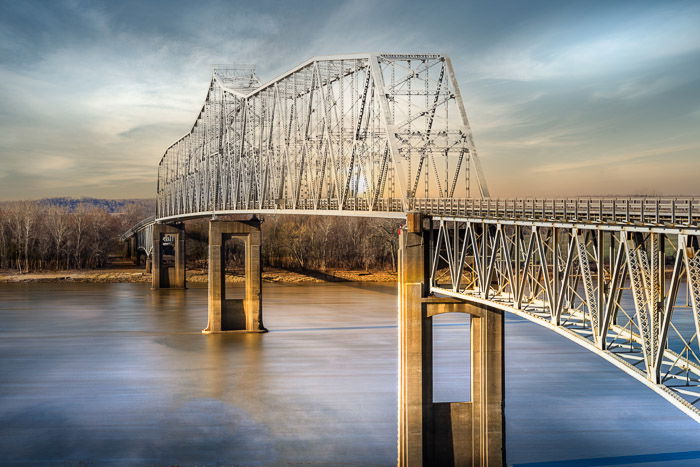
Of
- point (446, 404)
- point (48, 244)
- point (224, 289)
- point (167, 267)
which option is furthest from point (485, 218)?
point (48, 244)

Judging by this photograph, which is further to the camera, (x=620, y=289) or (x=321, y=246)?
(x=321, y=246)

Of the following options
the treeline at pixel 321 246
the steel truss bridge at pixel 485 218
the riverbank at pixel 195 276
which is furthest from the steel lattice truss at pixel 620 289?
the treeline at pixel 321 246

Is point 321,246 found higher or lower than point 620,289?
lower

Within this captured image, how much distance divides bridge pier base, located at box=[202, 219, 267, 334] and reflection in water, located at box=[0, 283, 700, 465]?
165 centimetres

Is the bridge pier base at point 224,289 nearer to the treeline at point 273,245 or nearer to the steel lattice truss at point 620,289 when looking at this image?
the steel lattice truss at point 620,289

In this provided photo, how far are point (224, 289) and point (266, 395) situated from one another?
21.4 meters

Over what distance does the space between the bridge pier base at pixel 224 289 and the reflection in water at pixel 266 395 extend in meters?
1.65

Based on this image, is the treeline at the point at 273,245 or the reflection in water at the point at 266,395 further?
the treeline at the point at 273,245

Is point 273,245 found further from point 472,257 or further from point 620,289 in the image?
point 620,289

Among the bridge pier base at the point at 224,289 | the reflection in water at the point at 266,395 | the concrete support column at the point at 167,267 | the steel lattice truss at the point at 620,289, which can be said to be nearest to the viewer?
the steel lattice truss at the point at 620,289

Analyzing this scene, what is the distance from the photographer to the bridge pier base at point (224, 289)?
58469 mm

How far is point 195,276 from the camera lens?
113 metres

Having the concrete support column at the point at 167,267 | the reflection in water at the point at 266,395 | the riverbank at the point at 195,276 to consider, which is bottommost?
the reflection in water at the point at 266,395

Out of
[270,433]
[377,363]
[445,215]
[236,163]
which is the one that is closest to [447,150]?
[445,215]
